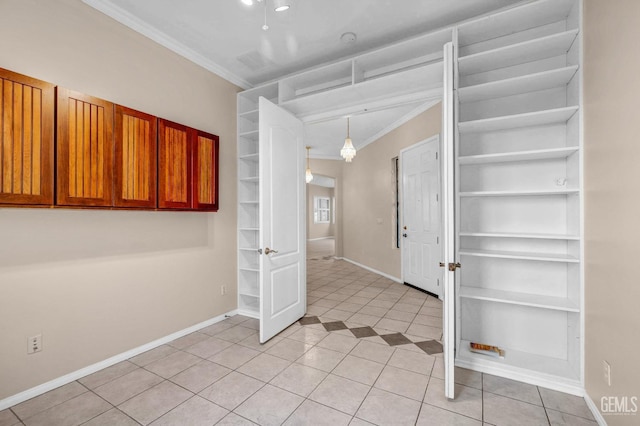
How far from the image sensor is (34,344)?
1927 mm

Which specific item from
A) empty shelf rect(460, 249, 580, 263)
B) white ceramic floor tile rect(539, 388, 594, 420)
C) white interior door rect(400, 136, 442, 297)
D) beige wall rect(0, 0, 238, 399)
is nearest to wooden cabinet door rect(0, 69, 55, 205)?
beige wall rect(0, 0, 238, 399)

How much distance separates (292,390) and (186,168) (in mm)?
2184

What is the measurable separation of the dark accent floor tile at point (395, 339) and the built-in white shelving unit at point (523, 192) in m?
0.54

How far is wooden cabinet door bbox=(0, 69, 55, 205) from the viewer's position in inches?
66.7

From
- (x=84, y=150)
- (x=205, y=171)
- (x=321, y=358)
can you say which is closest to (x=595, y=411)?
(x=321, y=358)

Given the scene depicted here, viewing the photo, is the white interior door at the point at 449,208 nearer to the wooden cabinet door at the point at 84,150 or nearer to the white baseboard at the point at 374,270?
the wooden cabinet door at the point at 84,150

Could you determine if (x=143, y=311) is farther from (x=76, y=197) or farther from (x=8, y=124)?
(x=8, y=124)

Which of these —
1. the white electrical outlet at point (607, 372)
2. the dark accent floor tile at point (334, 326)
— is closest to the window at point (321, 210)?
the dark accent floor tile at point (334, 326)

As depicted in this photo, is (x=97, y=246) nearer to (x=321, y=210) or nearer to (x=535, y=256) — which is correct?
(x=535, y=256)

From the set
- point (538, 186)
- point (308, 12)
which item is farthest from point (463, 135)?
point (308, 12)

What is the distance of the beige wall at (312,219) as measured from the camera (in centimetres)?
1236

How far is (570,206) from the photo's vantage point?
2098 mm

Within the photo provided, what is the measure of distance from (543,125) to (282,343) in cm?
297

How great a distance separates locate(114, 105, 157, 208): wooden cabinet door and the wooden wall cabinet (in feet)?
0.23
